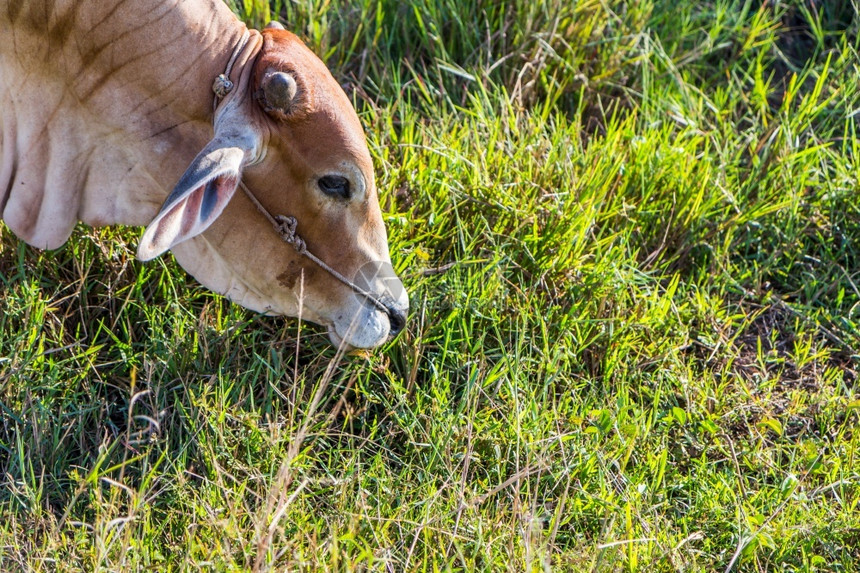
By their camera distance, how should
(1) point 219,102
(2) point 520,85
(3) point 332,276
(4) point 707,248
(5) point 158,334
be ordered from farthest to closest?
(2) point 520,85 → (4) point 707,248 → (5) point 158,334 → (3) point 332,276 → (1) point 219,102

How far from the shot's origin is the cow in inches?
115

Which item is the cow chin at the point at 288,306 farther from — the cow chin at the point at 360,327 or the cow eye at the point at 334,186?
the cow eye at the point at 334,186

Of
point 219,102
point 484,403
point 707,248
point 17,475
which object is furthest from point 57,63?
point 707,248

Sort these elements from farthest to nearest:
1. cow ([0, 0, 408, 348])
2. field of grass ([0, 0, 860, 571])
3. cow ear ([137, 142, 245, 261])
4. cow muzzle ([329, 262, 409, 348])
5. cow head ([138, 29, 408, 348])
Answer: cow muzzle ([329, 262, 409, 348]), field of grass ([0, 0, 860, 571]), cow ([0, 0, 408, 348]), cow head ([138, 29, 408, 348]), cow ear ([137, 142, 245, 261])

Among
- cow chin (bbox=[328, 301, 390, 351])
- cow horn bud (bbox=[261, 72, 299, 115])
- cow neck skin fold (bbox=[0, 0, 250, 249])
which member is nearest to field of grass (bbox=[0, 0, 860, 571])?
cow chin (bbox=[328, 301, 390, 351])

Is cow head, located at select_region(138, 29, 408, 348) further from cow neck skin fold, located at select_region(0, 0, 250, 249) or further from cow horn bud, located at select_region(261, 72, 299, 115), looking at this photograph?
cow neck skin fold, located at select_region(0, 0, 250, 249)

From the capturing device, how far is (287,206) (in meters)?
3.02

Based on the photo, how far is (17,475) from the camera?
3123 millimetres

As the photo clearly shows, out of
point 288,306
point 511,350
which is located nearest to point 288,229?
point 288,306

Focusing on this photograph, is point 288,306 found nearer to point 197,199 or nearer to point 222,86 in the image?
point 197,199

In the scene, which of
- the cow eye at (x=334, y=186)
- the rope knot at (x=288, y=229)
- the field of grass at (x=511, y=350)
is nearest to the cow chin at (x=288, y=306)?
the field of grass at (x=511, y=350)

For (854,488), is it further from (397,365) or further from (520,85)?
(520,85)

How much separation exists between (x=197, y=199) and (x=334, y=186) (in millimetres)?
387

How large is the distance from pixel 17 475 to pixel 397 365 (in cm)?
120
